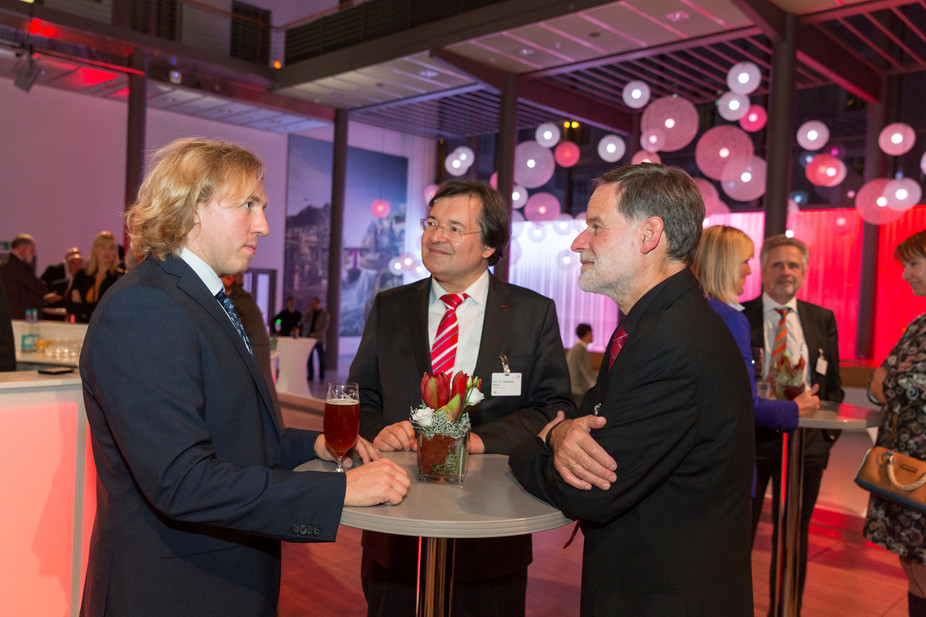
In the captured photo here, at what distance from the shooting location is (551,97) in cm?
1127

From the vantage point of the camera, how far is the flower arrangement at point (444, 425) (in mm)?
1627

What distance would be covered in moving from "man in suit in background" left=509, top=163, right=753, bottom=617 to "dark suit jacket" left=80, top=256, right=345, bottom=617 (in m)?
0.52

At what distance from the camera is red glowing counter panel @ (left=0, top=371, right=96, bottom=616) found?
265cm

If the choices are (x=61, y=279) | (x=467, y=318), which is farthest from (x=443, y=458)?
(x=61, y=279)

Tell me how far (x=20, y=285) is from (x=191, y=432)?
7.45m

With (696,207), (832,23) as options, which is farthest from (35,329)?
(832,23)

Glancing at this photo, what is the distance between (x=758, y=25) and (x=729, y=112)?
891 millimetres

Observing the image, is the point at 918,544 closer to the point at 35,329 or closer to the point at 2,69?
the point at 35,329

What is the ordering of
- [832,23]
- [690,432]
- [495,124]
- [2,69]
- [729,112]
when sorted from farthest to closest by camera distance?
[495,124] < [2,69] < [832,23] < [729,112] < [690,432]

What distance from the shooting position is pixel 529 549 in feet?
7.22

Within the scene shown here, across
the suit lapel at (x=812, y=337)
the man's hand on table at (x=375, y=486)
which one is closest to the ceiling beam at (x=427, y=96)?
the suit lapel at (x=812, y=337)

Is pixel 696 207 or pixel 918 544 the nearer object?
pixel 696 207

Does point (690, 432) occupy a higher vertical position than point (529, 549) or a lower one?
higher

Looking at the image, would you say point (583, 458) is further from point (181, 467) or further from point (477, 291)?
point (477, 291)
